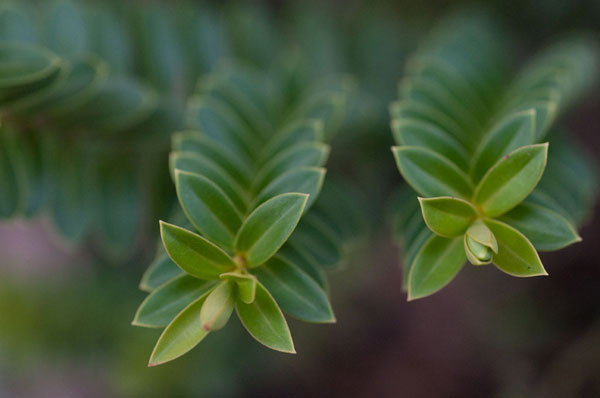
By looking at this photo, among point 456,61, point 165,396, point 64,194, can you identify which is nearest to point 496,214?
point 456,61

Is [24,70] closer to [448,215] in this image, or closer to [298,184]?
[298,184]

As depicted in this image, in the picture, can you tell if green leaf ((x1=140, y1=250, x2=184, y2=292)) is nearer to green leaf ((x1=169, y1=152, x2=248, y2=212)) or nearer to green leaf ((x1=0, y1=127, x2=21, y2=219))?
green leaf ((x1=169, y1=152, x2=248, y2=212))

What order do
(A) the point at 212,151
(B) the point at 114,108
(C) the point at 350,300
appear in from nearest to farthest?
(A) the point at 212,151, (B) the point at 114,108, (C) the point at 350,300

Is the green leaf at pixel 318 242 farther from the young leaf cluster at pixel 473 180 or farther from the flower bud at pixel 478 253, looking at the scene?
the flower bud at pixel 478 253

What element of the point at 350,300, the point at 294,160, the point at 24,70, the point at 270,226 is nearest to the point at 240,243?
the point at 270,226

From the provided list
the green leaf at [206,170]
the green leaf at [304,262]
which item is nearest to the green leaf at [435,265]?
the green leaf at [304,262]

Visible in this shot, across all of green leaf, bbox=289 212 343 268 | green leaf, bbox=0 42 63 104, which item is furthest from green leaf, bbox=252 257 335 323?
green leaf, bbox=0 42 63 104
